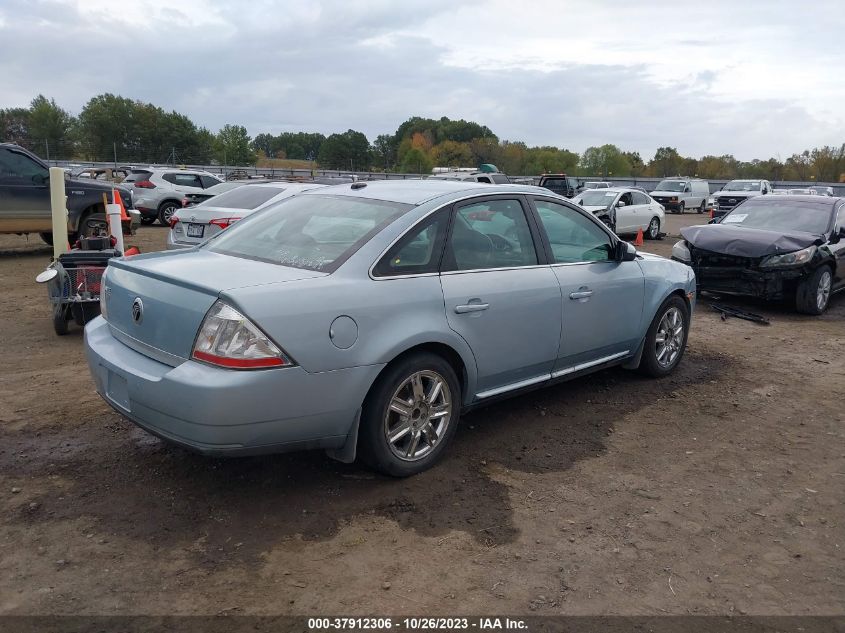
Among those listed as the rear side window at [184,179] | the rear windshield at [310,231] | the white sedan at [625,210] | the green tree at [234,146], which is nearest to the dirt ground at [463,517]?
the rear windshield at [310,231]

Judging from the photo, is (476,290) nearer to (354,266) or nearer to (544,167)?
(354,266)

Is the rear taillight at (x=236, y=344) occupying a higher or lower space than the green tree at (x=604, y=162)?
lower

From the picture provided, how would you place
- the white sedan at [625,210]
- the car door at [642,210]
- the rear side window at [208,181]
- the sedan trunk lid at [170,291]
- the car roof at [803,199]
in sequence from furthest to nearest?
the rear side window at [208,181] < the car door at [642,210] < the white sedan at [625,210] < the car roof at [803,199] < the sedan trunk lid at [170,291]

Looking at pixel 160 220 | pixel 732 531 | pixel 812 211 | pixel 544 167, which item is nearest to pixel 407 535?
pixel 732 531

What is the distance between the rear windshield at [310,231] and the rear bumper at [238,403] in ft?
2.19

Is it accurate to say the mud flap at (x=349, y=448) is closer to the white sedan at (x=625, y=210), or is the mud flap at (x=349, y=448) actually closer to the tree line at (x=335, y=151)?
the white sedan at (x=625, y=210)

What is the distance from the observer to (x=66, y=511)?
359 centimetres

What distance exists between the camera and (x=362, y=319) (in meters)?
3.64

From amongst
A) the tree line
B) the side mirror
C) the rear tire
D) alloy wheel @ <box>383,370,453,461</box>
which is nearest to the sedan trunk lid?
alloy wheel @ <box>383,370,453,461</box>

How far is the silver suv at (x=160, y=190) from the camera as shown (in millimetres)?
19719

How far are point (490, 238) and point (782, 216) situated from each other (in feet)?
24.8

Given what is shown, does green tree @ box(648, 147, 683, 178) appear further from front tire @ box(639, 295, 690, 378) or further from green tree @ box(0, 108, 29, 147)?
front tire @ box(639, 295, 690, 378)

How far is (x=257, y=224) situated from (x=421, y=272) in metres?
1.27

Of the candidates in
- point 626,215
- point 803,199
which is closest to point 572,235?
point 803,199
